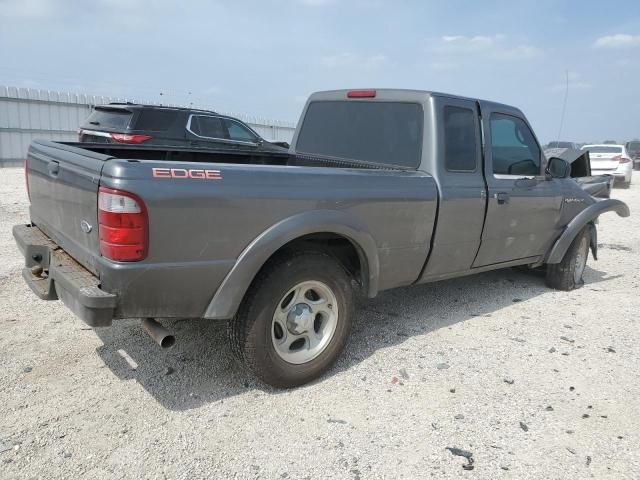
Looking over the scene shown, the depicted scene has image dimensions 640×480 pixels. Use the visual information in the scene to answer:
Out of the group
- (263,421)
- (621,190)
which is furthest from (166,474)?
(621,190)

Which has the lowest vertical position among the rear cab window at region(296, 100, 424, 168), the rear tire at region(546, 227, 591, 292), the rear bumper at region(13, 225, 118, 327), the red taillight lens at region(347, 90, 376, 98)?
the rear tire at region(546, 227, 591, 292)

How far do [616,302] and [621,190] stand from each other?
15.1 meters

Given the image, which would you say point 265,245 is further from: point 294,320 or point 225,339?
point 225,339

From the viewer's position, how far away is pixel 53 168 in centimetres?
322

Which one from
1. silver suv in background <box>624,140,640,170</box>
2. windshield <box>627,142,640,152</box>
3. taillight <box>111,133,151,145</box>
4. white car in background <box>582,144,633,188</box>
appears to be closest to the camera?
taillight <box>111,133,151,145</box>

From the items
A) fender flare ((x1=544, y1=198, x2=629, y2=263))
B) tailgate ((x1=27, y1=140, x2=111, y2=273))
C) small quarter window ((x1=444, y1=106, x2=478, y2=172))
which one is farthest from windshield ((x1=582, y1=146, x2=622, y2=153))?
tailgate ((x1=27, y1=140, x2=111, y2=273))

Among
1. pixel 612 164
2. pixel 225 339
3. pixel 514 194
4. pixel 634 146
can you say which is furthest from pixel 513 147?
pixel 634 146

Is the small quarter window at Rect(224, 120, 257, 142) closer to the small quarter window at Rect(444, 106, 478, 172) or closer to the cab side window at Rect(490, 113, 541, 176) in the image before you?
the cab side window at Rect(490, 113, 541, 176)

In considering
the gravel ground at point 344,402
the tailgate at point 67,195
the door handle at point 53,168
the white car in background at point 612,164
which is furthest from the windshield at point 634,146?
the door handle at point 53,168

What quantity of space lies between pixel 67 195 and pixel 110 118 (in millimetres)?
7278

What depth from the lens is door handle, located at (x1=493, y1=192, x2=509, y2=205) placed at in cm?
446

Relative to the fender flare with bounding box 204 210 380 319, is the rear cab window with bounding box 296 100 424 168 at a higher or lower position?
higher

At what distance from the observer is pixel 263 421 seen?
3002mm

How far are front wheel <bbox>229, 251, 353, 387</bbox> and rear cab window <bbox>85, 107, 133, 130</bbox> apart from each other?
7.22 m
